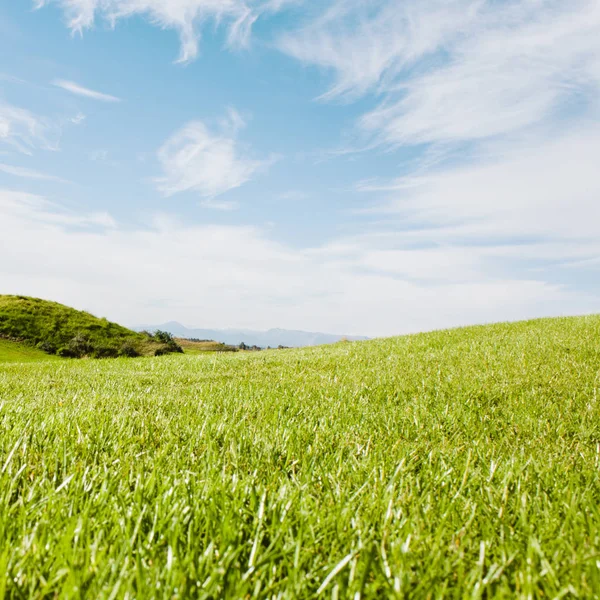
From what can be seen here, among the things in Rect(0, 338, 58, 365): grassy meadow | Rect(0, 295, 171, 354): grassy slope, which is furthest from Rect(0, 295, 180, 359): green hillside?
Rect(0, 338, 58, 365): grassy meadow

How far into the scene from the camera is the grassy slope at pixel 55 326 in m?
46.6

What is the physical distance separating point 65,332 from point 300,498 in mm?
53209

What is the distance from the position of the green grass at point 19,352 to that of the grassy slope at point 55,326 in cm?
155

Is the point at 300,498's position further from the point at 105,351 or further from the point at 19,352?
the point at 105,351

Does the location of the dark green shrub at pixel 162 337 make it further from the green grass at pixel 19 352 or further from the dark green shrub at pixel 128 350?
the green grass at pixel 19 352

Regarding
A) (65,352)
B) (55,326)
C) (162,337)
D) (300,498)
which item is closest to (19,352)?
(65,352)

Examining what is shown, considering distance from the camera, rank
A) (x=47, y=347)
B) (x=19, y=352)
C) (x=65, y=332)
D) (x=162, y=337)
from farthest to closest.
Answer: (x=162, y=337) < (x=65, y=332) < (x=47, y=347) < (x=19, y=352)

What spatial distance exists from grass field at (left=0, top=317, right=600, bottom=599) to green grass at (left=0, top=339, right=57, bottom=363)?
3977 centimetres

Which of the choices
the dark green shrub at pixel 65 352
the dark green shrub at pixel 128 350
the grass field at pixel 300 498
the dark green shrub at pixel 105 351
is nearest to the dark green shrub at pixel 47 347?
the dark green shrub at pixel 65 352

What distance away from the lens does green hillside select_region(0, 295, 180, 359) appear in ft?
151

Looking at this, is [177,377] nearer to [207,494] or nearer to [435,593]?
[207,494]

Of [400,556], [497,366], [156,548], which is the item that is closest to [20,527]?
[156,548]

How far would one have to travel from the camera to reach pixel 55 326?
49.5m

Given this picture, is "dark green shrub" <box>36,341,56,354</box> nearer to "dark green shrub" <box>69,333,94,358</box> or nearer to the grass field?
"dark green shrub" <box>69,333,94,358</box>
